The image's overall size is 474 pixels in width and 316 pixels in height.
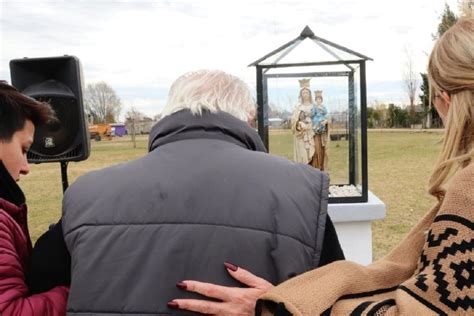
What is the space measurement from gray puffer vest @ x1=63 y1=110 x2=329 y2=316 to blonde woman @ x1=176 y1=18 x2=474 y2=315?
0.05 metres

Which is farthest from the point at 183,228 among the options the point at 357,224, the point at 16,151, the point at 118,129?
the point at 118,129

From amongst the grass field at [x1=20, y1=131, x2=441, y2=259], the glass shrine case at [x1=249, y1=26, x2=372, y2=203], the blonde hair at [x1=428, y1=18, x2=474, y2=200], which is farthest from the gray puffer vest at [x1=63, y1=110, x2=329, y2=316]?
the glass shrine case at [x1=249, y1=26, x2=372, y2=203]

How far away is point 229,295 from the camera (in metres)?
1.17

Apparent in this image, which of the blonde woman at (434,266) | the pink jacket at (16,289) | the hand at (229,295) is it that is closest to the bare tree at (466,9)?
the blonde woman at (434,266)

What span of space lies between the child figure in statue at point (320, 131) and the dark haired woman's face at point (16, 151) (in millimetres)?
3224

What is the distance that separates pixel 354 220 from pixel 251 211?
344 cm

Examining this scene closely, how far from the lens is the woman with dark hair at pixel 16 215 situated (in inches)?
48.1

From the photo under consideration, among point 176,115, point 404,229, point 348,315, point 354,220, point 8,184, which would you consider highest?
point 176,115

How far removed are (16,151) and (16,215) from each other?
24 centimetres

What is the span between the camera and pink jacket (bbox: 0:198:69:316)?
3.95ft

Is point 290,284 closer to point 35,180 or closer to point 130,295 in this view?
point 130,295

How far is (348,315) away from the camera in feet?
3.70

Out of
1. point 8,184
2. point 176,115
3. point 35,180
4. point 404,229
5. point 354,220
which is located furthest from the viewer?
point 35,180

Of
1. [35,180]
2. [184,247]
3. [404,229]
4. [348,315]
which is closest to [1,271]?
[184,247]
